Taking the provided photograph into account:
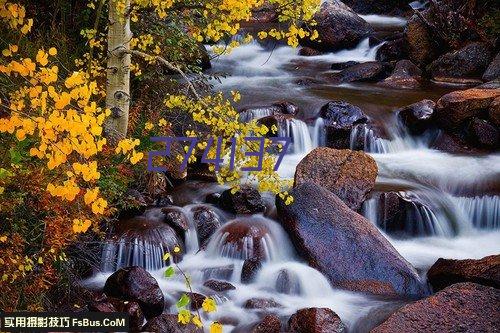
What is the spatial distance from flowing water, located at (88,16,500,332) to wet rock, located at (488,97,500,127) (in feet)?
2.82

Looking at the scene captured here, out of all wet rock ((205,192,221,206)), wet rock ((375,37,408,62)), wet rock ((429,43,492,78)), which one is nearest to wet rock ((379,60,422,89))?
wet rock ((429,43,492,78))

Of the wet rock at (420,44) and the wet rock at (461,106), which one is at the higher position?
the wet rock at (420,44)

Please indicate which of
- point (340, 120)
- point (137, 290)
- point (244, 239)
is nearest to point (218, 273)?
point (244, 239)

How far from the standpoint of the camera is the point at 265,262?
801 centimetres

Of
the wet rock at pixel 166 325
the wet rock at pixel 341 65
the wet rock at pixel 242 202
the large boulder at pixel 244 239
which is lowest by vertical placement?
the wet rock at pixel 166 325

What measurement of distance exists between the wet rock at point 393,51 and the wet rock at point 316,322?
42.1 feet

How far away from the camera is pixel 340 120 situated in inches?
480

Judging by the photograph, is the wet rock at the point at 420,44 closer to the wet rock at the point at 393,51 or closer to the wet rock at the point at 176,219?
the wet rock at the point at 393,51

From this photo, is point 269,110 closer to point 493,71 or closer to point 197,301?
point 197,301

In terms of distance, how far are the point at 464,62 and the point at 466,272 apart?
34.8 feet

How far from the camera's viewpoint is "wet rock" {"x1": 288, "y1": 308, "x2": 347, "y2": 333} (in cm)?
622

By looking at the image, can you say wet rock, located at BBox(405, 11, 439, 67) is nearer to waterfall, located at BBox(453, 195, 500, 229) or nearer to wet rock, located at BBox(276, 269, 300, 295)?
waterfall, located at BBox(453, 195, 500, 229)

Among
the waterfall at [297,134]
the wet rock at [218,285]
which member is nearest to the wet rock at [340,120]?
the waterfall at [297,134]

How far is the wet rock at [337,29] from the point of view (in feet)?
62.4
